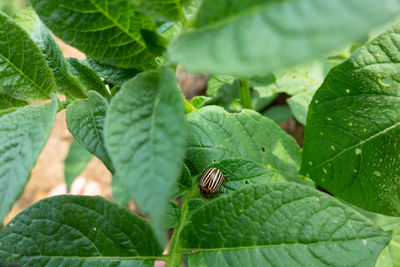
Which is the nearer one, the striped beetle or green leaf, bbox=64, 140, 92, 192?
the striped beetle

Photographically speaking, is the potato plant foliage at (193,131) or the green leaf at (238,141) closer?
the potato plant foliage at (193,131)

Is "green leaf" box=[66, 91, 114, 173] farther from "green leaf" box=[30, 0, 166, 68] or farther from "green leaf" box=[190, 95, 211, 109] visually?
"green leaf" box=[190, 95, 211, 109]

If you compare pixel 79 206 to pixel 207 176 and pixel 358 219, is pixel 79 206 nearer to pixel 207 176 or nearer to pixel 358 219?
pixel 207 176

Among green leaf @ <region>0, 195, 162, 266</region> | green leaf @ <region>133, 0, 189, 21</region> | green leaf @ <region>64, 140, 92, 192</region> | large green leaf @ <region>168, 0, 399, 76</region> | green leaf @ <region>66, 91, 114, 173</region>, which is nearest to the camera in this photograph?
large green leaf @ <region>168, 0, 399, 76</region>

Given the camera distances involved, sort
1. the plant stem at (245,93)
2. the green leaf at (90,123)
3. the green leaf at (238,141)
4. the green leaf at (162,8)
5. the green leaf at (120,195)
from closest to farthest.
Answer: the green leaf at (162,8) → the green leaf at (90,123) → the green leaf at (238,141) → the plant stem at (245,93) → the green leaf at (120,195)

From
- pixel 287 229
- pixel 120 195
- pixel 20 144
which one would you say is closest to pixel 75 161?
pixel 120 195

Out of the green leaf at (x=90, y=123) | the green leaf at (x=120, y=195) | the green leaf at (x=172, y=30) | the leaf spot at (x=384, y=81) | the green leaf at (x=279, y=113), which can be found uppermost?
the green leaf at (x=172, y=30)

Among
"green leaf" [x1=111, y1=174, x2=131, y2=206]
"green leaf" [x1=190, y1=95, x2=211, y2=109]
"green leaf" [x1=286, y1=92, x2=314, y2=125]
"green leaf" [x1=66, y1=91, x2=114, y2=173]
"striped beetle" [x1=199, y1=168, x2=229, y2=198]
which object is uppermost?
"green leaf" [x1=66, y1=91, x2=114, y2=173]

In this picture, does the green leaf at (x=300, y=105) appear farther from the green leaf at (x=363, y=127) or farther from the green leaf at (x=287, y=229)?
the green leaf at (x=287, y=229)

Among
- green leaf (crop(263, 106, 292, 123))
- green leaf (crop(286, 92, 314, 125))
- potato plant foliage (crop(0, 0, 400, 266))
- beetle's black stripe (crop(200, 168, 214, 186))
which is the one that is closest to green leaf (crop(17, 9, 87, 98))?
potato plant foliage (crop(0, 0, 400, 266))

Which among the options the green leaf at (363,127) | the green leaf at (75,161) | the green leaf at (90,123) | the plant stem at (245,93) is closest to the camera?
the green leaf at (90,123)

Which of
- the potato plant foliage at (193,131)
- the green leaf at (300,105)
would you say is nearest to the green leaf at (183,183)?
the potato plant foliage at (193,131)
